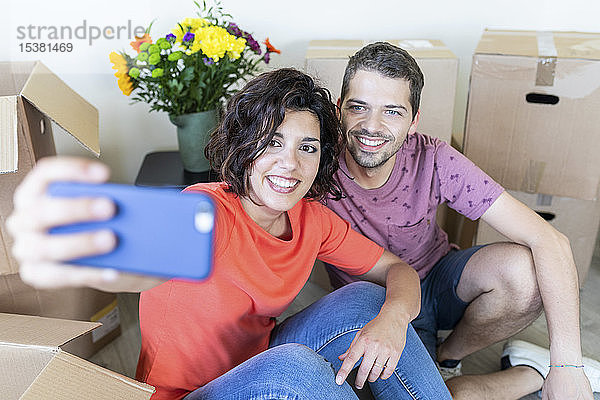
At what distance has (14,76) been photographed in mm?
1176

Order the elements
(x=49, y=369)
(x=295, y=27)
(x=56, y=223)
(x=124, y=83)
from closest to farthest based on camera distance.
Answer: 1. (x=56, y=223)
2. (x=49, y=369)
3. (x=124, y=83)
4. (x=295, y=27)

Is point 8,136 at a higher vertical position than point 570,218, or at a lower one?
higher

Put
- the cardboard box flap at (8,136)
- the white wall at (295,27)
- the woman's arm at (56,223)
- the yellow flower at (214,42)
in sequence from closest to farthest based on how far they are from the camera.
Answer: the woman's arm at (56,223)
the cardboard box flap at (8,136)
the yellow flower at (214,42)
the white wall at (295,27)

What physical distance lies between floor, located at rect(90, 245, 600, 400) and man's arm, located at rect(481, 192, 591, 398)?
241 millimetres

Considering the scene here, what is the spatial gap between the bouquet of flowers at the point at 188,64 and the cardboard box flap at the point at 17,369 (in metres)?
0.67

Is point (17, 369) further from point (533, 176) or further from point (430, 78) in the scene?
point (533, 176)

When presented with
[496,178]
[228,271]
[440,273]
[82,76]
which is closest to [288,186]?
[228,271]

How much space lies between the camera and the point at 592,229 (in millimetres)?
1530

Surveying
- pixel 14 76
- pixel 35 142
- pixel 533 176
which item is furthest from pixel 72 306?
pixel 533 176

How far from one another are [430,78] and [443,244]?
42 centimetres

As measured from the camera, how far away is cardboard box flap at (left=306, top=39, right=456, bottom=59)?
56.3 inches

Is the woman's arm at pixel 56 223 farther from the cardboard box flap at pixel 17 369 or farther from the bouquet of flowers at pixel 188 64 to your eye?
the bouquet of flowers at pixel 188 64

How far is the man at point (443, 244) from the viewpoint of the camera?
107 centimetres

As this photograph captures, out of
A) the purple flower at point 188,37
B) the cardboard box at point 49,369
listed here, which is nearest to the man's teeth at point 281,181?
the cardboard box at point 49,369
